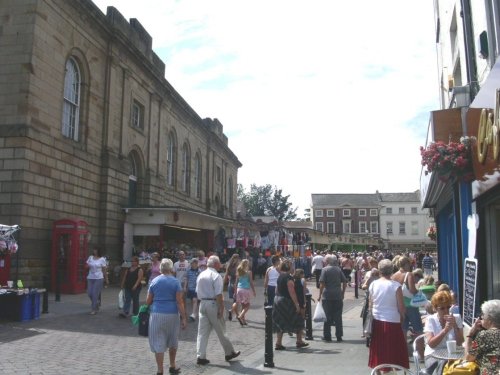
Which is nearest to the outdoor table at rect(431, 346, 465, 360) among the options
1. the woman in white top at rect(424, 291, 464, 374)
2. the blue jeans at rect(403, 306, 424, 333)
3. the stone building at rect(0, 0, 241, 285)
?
the woman in white top at rect(424, 291, 464, 374)

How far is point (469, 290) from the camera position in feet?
24.5

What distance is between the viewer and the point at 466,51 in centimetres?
888

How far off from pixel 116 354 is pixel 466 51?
8065mm

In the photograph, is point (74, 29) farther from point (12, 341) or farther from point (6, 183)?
point (12, 341)

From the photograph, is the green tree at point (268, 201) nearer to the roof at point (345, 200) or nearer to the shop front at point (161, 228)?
the roof at point (345, 200)

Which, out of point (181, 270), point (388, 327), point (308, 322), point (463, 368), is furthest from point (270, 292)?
point (463, 368)

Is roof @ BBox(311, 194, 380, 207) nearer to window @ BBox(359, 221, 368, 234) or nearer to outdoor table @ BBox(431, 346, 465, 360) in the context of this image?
window @ BBox(359, 221, 368, 234)

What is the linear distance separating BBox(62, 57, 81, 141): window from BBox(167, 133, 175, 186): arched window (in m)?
11.3

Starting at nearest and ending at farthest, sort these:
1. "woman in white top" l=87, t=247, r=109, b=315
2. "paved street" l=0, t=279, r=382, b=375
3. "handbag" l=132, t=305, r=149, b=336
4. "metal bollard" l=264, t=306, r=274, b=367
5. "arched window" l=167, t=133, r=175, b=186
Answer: "handbag" l=132, t=305, r=149, b=336 → "paved street" l=0, t=279, r=382, b=375 → "metal bollard" l=264, t=306, r=274, b=367 → "woman in white top" l=87, t=247, r=109, b=315 → "arched window" l=167, t=133, r=175, b=186

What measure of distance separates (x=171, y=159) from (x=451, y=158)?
88.4ft

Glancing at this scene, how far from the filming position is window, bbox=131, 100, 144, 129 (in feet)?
85.8

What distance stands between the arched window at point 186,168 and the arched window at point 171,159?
2282 mm

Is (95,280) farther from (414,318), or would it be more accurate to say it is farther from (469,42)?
(469,42)

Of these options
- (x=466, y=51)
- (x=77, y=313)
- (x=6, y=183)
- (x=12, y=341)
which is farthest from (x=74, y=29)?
(x=466, y=51)
